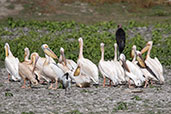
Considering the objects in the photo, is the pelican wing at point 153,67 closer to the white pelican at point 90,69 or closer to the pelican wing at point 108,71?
the pelican wing at point 108,71

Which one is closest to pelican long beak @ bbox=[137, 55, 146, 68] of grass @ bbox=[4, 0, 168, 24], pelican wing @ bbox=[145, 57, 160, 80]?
pelican wing @ bbox=[145, 57, 160, 80]

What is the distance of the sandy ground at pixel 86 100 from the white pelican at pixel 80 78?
0.16m

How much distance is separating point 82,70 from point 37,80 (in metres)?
1.23

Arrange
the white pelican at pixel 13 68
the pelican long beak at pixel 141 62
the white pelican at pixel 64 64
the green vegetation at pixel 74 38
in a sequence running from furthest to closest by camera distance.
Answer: the green vegetation at pixel 74 38
the white pelican at pixel 64 64
the white pelican at pixel 13 68
the pelican long beak at pixel 141 62

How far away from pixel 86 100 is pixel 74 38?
12.0 m

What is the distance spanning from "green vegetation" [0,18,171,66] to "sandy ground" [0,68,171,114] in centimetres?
529

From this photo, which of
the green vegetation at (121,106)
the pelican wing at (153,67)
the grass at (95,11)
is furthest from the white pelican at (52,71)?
the grass at (95,11)

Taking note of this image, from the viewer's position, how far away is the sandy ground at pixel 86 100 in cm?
978

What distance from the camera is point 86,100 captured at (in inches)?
422

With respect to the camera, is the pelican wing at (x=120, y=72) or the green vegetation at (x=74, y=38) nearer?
the pelican wing at (x=120, y=72)

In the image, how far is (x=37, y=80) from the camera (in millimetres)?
13297

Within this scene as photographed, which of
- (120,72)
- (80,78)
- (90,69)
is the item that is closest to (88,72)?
(90,69)

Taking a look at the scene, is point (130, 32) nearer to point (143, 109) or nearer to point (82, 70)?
point (82, 70)

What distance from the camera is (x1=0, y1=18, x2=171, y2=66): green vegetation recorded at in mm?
18844
